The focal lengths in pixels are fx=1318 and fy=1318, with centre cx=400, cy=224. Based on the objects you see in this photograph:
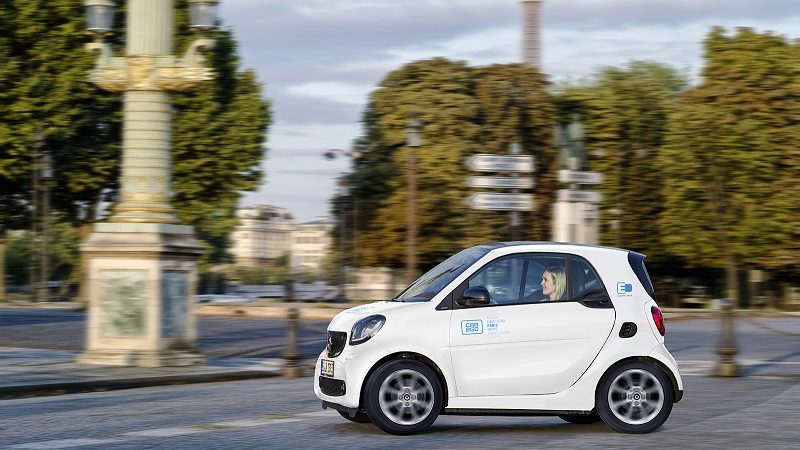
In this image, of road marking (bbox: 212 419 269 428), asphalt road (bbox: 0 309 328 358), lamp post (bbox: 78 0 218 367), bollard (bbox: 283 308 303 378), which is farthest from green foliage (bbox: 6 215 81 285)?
road marking (bbox: 212 419 269 428)

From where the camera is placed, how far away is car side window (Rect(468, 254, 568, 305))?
1055 centimetres

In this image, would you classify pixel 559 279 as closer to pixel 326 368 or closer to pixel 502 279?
pixel 502 279

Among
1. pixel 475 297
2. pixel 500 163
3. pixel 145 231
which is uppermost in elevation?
pixel 500 163

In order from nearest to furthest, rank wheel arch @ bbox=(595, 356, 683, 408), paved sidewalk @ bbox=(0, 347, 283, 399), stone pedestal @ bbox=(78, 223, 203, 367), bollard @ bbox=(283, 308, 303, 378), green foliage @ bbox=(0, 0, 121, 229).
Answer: wheel arch @ bbox=(595, 356, 683, 408), paved sidewalk @ bbox=(0, 347, 283, 399), bollard @ bbox=(283, 308, 303, 378), stone pedestal @ bbox=(78, 223, 203, 367), green foliage @ bbox=(0, 0, 121, 229)

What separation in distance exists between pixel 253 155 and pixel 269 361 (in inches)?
1138

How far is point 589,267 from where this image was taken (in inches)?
425

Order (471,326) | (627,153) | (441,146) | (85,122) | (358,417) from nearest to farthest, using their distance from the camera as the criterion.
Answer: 1. (471,326)
2. (358,417)
3. (85,122)
4. (441,146)
5. (627,153)

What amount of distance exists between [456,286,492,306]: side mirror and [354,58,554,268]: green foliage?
43689 millimetres

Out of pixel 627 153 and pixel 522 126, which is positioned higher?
pixel 522 126

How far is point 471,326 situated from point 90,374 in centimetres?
710

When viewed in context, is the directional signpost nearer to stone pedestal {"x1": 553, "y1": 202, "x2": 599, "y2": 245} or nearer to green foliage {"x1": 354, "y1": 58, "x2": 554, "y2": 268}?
stone pedestal {"x1": 553, "y1": 202, "x2": 599, "y2": 245}

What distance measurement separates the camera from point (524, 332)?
10445 mm

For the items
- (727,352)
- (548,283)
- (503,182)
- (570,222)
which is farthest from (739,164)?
(548,283)

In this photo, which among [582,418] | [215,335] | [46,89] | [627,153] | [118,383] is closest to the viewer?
[582,418]
